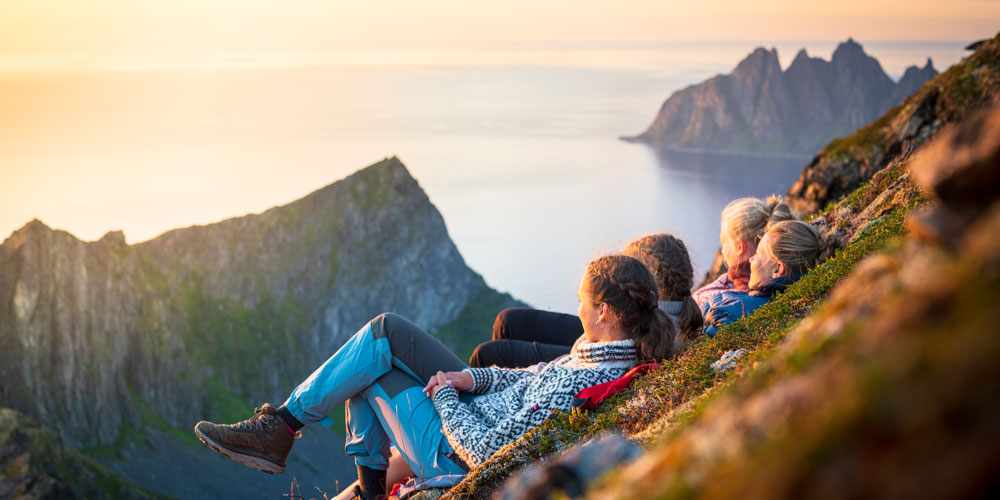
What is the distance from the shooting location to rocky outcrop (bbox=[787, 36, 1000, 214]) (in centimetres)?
2002

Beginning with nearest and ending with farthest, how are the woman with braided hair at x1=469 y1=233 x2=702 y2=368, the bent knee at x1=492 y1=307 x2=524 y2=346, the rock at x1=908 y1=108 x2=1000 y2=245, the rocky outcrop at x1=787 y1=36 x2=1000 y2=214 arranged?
the rock at x1=908 y1=108 x2=1000 y2=245 < the woman with braided hair at x1=469 y1=233 x2=702 y2=368 < the bent knee at x1=492 y1=307 x2=524 y2=346 < the rocky outcrop at x1=787 y1=36 x2=1000 y2=214

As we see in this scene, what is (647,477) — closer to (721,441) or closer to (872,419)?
(721,441)

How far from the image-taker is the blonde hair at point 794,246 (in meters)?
8.66

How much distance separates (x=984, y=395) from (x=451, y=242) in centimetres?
18401

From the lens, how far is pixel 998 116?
2236 mm

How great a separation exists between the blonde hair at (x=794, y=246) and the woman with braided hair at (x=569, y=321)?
1.31 metres

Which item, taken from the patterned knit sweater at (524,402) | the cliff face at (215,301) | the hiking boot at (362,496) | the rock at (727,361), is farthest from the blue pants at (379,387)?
the cliff face at (215,301)

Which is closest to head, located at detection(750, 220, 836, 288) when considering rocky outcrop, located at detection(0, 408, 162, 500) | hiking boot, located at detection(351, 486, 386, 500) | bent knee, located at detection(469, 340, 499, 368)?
bent knee, located at detection(469, 340, 499, 368)

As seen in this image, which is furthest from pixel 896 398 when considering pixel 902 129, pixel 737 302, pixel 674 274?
pixel 902 129

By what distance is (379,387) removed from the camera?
24.4 ft

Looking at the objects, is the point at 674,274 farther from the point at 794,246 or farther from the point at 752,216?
the point at 752,216

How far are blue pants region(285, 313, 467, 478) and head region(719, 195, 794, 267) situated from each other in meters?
4.41

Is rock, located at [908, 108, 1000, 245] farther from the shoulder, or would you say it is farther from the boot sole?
the boot sole

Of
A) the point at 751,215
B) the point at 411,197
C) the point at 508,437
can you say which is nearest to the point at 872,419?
the point at 508,437
